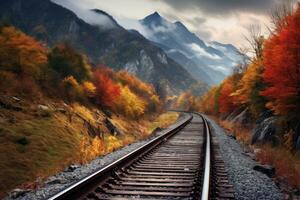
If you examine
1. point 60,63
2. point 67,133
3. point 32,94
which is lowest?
point 67,133

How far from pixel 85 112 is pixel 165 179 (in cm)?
3745

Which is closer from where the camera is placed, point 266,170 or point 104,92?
point 266,170

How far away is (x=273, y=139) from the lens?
17547 mm

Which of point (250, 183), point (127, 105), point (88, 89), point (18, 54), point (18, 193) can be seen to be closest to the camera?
point (18, 193)

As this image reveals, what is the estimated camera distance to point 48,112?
3300cm

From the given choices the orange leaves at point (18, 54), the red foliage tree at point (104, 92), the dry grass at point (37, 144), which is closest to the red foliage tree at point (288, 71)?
the dry grass at point (37, 144)

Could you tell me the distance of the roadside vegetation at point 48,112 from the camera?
64.8 feet

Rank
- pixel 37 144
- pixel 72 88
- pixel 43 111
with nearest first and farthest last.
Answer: pixel 37 144, pixel 43 111, pixel 72 88

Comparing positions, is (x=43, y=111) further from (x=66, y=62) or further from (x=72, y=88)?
(x=66, y=62)

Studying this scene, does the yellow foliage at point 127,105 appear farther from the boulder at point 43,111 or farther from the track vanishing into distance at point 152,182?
the track vanishing into distance at point 152,182

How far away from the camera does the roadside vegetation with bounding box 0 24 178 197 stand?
64.8 ft

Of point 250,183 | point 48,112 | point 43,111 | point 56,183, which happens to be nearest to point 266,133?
point 250,183

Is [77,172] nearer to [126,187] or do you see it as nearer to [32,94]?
[126,187]

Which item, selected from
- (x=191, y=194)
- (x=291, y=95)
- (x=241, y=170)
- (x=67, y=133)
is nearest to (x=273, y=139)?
(x=291, y=95)
